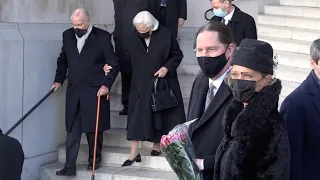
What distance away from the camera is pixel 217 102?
3707 mm

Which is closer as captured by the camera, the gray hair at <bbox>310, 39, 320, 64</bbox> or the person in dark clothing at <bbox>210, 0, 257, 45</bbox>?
the gray hair at <bbox>310, 39, 320, 64</bbox>

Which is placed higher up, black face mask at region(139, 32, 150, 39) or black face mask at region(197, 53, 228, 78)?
black face mask at region(139, 32, 150, 39)

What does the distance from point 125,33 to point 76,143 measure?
4.52 ft

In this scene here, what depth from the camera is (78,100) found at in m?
7.47

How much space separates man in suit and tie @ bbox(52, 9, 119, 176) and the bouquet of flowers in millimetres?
3967

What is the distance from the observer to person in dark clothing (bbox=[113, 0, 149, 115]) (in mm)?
7824

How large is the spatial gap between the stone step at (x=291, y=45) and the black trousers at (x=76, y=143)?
267 centimetres

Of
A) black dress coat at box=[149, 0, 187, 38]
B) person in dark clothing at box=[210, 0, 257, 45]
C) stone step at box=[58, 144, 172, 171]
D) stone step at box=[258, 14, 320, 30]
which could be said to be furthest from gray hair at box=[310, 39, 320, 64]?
stone step at box=[258, 14, 320, 30]

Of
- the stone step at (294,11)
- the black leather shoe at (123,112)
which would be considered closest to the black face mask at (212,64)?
the black leather shoe at (123,112)

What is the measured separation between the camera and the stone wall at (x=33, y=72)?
23.9 ft

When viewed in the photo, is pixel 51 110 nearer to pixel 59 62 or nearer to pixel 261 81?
pixel 59 62

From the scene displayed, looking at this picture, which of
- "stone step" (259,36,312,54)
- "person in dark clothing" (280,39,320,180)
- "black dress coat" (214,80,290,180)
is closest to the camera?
"black dress coat" (214,80,290,180)

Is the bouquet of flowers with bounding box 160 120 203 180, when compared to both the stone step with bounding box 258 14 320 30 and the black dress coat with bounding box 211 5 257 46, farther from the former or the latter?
the stone step with bounding box 258 14 320 30

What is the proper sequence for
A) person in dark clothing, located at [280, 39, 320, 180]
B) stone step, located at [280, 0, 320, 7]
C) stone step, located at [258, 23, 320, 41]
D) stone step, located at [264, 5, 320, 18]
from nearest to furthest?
person in dark clothing, located at [280, 39, 320, 180] < stone step, located at [258, 23, 320, 41] < stone step, located at [264, 5, 320, 18] < stone step, located at [280, 0, 320, 7]
